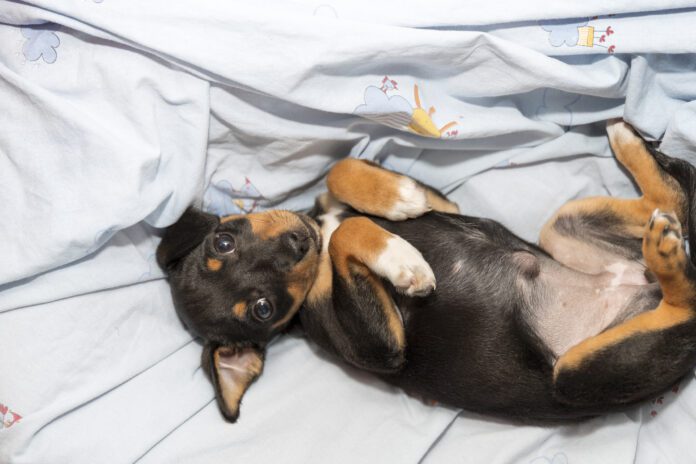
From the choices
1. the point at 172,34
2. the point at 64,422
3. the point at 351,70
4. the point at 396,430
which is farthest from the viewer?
the point at 396,430

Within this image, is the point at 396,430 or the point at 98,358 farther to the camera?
the point at 396,430

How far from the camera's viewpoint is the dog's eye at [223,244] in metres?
2.61

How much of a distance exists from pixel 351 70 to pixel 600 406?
159 centimetres

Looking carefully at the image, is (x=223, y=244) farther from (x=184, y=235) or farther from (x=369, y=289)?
(x=369, y=289)

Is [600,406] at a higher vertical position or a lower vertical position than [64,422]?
higher

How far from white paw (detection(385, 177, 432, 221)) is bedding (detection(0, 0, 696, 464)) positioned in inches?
9.6

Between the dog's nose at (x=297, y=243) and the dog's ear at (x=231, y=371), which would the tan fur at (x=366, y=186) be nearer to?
the dog's nose at (x=297, y=243)

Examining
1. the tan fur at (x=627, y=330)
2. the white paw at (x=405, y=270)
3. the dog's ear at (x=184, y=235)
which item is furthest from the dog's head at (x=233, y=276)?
the tan fur at (x=627, y=330)

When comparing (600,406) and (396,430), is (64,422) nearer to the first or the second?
(396,430)

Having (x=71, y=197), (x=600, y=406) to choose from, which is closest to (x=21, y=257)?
(x=71, y=197)

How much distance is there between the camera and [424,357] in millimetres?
2594

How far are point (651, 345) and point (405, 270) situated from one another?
91 cm

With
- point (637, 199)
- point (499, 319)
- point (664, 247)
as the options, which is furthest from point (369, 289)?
point (637, 199)

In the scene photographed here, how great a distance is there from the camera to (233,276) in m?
2.58
